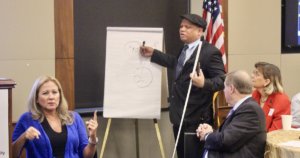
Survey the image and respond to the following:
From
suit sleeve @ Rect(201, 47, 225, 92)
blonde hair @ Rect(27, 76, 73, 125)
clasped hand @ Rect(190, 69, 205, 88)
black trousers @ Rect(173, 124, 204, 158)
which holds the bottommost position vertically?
black trousers @ Rect(173, 124, 204, 158)

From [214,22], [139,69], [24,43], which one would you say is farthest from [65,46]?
[214,22]

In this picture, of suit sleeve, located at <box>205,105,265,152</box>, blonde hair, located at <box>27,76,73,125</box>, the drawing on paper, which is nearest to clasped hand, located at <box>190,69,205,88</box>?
the drawing on paper

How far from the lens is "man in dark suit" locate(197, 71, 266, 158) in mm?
2578

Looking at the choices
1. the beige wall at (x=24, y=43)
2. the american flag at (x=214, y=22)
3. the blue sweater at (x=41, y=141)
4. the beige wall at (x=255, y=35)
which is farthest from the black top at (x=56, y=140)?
the beige wall at (x=255, y=35)

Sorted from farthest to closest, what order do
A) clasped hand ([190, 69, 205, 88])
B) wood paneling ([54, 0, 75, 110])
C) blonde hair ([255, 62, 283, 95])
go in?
wood paneling ([54, 0, 75, 110]), blonde hair ([255, 62, 283, 95]), clasped hand ([190, 69, 205, 88])

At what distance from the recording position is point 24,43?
3674 mm

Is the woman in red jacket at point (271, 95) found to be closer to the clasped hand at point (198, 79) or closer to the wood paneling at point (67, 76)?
the clasped hand at point (198, 79)

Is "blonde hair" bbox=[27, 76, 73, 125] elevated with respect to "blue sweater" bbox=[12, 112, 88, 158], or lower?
elevated

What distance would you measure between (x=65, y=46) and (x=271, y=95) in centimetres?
174

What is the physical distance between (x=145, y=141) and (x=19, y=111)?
4.55 feet

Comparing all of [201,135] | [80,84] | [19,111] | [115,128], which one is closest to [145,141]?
[115,128]

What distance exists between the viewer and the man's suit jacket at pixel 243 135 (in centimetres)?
258

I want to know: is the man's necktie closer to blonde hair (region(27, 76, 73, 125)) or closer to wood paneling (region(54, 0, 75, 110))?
wood paneling (region(54, 0, 75, 110))

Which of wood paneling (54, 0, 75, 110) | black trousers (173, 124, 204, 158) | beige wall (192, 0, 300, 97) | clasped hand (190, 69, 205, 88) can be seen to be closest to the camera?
clasped hand (190, 69, 205, 88)
